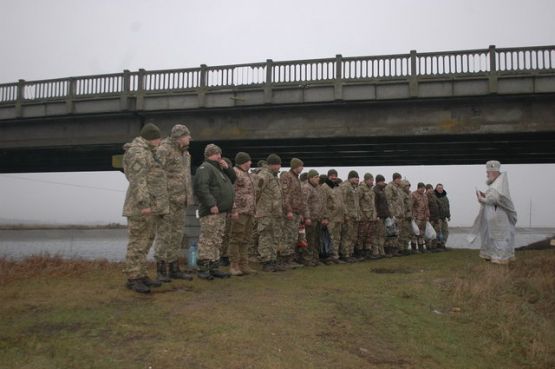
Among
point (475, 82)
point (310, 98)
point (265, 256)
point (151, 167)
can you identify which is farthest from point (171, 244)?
point (475, 82)

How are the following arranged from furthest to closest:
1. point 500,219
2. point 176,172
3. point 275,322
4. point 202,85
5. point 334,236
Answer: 1. point 202,85
2. point 334,236
3. point 500,219
4. point 176,172
5. point 275,322

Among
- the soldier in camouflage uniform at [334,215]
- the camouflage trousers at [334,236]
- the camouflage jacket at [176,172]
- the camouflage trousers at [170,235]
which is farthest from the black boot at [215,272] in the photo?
the camouflage trousers at [334,236]

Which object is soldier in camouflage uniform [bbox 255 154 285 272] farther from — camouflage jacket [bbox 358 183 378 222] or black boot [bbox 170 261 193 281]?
camouflage jacket [bbox 358 183 378 222]

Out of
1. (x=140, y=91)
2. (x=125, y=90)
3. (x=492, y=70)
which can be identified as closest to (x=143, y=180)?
(x=492, y=70)

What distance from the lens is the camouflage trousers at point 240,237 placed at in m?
8.09

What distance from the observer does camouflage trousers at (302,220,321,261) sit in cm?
1051

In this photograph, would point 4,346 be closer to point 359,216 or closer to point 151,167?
point 151,167

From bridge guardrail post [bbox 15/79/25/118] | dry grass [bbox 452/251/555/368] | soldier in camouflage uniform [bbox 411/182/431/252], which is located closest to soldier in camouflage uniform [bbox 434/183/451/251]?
soldier in camouflage uniform [bbox 411/182/431/252]

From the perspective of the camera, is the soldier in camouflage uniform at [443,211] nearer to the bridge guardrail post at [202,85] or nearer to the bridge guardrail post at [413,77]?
the bridge guardrail post at [413,77]

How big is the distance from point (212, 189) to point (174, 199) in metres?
0.69

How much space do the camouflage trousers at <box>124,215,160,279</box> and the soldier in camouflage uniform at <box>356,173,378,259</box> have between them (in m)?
6.86

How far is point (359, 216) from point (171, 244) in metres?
5.88

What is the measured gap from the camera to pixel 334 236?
441 inches

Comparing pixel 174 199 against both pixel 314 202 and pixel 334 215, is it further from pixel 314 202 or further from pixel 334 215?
pixel 334 215
